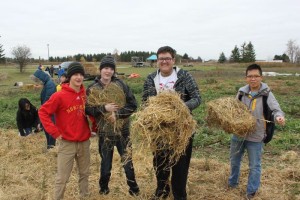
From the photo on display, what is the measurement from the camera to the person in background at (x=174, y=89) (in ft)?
13.4

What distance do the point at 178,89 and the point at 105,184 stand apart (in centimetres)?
198

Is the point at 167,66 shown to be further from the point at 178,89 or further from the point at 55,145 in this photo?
the point at 55,145

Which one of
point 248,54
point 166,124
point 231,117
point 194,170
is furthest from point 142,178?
point 248,54

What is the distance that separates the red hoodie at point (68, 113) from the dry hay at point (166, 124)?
107 cm

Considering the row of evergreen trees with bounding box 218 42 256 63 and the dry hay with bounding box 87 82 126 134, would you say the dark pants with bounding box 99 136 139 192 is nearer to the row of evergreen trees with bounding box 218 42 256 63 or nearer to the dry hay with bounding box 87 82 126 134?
the dry hay with bounding box 87 82 126 134

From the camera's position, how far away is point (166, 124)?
11.9 ft

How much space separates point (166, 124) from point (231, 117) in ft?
3.70

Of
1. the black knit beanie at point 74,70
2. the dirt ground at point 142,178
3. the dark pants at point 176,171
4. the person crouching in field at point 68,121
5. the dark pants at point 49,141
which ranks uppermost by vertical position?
the black knit beanie at point 74,70

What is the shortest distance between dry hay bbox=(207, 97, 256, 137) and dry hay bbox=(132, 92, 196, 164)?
30.3 inches

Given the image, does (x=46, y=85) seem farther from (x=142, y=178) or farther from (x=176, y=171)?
(x=176, y=171)

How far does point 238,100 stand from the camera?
4.63 metres

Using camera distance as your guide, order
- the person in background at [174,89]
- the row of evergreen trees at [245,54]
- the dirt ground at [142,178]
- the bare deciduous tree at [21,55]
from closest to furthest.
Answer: the person in background at [174,89] < the dirt ground at [142,178] < the bare deciduous tree at [21,55] < the row of evergreen trees at [245,54]

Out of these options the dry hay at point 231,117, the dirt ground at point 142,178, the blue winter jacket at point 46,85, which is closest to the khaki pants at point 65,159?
the dirt ground at point 142,178

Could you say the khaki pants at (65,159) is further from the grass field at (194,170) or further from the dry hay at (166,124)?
the dry hay at (166,124)
